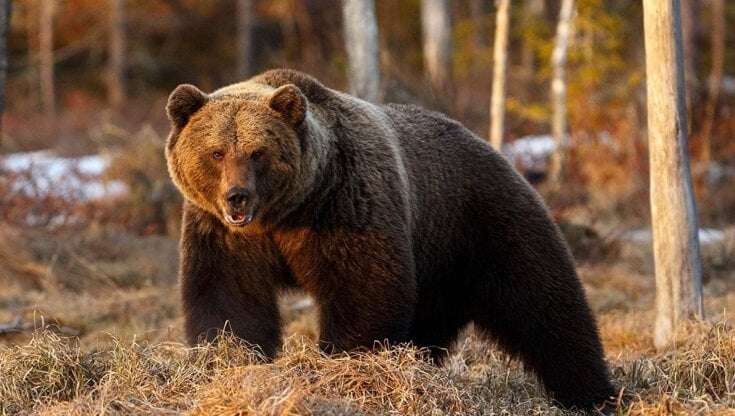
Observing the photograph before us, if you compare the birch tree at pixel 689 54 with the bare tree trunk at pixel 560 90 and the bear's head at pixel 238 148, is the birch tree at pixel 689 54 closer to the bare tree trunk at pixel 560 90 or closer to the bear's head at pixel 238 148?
the bare tree trunk at pixel 560 90

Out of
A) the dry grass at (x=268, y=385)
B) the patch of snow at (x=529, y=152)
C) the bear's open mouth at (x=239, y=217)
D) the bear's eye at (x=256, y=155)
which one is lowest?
the patch of snow at (x=529, y=152)

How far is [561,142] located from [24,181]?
737cm

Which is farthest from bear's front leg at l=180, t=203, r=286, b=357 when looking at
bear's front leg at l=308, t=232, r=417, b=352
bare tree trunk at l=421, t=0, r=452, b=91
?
bare tree trunk at l=421, t=0, r=452, b=91

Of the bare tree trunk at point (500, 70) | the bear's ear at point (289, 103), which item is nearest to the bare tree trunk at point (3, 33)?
the bear's ear at point (289, 103)

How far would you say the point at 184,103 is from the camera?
5.37 meters

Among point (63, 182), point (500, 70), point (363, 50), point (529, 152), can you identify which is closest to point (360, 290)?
point (363, 50)

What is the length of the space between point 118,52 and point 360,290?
2301cm

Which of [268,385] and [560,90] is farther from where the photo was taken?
[560,90]

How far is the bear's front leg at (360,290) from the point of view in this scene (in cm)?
534

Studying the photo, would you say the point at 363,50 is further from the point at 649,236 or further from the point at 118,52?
the point at 118,52

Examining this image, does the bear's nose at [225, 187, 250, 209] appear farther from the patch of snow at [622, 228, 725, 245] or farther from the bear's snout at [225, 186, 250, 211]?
the patch of snow at [622, 228, 725, 245]

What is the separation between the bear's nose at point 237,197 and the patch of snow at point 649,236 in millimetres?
7711

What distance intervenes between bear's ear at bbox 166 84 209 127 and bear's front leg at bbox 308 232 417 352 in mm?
920

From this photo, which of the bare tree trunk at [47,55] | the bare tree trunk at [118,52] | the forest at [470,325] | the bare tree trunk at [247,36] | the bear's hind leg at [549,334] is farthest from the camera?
the bare tree trunk at [118,52]
